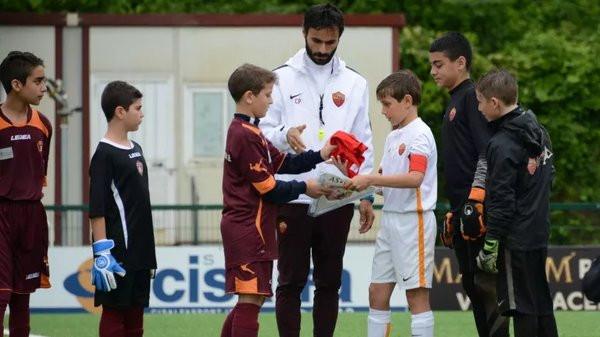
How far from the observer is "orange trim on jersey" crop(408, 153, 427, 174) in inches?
348

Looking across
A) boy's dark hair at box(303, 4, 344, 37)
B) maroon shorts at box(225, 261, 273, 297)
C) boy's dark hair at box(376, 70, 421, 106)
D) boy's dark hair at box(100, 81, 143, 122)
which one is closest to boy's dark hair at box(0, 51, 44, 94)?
boy's dark hair at box(100, 81, 143, 122)

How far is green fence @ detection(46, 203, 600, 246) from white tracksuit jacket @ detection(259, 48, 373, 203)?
6.67m

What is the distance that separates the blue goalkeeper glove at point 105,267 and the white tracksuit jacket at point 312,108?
47.6 inches

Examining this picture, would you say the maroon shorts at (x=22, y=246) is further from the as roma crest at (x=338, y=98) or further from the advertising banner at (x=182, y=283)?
the advertising banner at (x=182, y=283)

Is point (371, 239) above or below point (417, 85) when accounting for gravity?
below

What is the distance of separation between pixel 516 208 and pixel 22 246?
301cm

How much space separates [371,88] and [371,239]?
5768 millimetres

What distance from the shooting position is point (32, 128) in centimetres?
938

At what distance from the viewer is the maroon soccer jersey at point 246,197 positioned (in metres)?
8.41

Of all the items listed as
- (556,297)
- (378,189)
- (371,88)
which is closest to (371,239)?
(556,297)

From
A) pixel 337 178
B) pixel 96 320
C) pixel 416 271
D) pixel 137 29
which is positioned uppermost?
pixel 137 29

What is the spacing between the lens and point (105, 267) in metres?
8.60

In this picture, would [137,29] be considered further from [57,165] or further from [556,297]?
[556,297]

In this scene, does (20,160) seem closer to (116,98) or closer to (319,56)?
(116,98)
